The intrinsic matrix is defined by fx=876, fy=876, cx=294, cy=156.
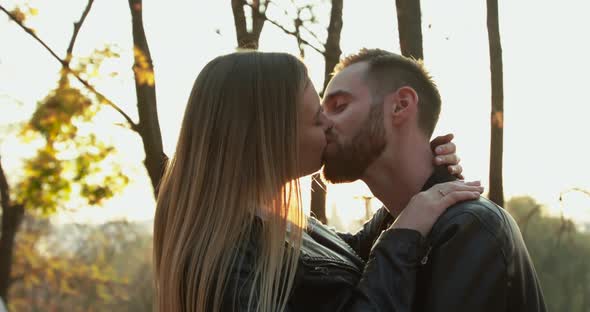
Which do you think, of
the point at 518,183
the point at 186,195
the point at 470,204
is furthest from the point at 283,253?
the point at 518,183

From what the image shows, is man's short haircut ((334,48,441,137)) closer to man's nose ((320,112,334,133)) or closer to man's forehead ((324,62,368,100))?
man's forehead ((324,62,368,100))

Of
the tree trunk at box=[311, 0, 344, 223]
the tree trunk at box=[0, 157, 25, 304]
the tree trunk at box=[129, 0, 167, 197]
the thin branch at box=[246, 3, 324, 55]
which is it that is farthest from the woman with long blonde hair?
the tree trunk at box=[0, 157, 25, 304]

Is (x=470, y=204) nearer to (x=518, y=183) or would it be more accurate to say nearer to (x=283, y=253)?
(x=283, y=253)

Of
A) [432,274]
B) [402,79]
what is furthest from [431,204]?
[402,79]

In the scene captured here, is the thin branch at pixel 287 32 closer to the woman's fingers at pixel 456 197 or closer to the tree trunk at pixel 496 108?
the tree trunk at pixel 496 108

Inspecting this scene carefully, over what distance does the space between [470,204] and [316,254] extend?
55 cm

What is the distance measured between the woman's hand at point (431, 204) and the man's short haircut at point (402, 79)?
1.82 ft

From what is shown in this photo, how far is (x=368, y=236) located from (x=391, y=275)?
1159 mm

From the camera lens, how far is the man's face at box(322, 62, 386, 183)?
3.45 metres

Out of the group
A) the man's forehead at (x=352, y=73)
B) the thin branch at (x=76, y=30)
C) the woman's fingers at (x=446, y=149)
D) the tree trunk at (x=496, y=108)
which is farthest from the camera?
the thin branch at (x=76, y=30)

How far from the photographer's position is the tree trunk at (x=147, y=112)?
433 cm

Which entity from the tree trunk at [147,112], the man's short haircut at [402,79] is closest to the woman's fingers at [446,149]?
the man's short haircut at [402,79]

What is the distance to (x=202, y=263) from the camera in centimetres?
281

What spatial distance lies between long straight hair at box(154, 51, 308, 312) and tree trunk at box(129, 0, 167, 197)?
1188 millimetres
